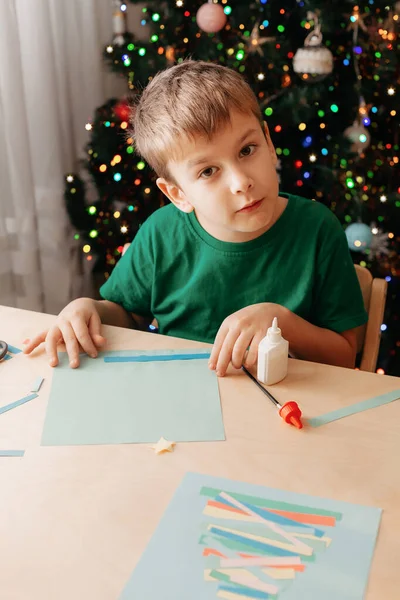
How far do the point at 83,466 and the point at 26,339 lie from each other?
378mm

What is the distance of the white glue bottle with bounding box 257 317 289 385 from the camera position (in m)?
0.88

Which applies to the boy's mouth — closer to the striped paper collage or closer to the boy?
the boy

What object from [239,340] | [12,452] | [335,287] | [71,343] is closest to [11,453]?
[12,452]

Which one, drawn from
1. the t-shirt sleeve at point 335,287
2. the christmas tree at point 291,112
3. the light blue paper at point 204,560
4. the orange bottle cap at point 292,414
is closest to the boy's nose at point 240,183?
the t-shirt sleeve at point 335,287

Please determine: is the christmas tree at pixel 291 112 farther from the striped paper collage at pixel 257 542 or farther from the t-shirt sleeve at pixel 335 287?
the striped paper collage at pixel 257 542

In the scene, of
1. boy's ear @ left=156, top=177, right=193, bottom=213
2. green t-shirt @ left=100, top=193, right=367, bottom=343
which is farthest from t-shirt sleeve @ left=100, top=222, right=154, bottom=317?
boy's ear @ left=156, top=177, right=193, bottom=213

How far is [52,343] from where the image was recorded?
1.01 m

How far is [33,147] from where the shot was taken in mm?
2074

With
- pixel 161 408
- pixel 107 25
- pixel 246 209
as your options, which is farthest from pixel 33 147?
pixel 161 408

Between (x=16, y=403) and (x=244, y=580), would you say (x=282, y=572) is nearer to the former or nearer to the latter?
(x=244, y=580)

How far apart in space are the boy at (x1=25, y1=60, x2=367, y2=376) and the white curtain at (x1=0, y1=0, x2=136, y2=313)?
87 cm

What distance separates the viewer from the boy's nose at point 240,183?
0.99m

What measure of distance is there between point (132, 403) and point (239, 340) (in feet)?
0.64

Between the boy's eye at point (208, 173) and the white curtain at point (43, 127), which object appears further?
the white curtain at point (43, 127)
